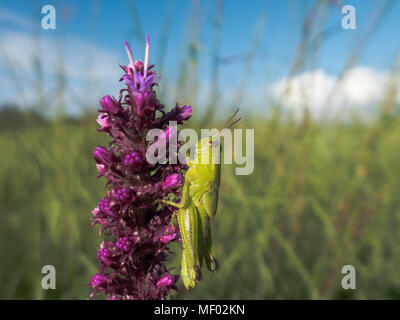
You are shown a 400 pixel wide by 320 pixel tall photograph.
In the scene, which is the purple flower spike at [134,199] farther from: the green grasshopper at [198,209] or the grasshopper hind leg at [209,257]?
the grasshopper hind leg at [209,257]

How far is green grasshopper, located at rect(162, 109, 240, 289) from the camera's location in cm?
136

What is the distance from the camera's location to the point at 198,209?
1.48 meters

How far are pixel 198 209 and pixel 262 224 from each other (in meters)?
1.86

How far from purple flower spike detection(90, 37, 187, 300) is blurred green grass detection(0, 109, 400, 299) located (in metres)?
1.28

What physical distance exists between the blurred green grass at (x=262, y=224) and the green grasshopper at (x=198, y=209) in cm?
119

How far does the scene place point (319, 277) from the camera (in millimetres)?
3035

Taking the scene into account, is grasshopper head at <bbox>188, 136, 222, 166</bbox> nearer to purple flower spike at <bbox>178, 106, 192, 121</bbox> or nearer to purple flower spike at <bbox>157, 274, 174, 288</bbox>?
purple flower spike at <bbox>178, 106, 192, 121</bbox>

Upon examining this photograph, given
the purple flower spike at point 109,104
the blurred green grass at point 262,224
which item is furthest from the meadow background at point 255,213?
the purple flower spike at point 109,104

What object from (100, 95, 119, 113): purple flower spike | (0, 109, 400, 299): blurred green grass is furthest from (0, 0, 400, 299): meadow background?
(100, 95, 119, 113): purple flower spike

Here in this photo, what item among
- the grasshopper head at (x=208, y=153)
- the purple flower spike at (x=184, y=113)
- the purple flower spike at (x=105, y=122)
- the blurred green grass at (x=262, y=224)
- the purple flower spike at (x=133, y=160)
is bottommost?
the blurred green grass at (x=262, y=224)

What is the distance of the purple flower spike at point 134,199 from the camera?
1.30m
